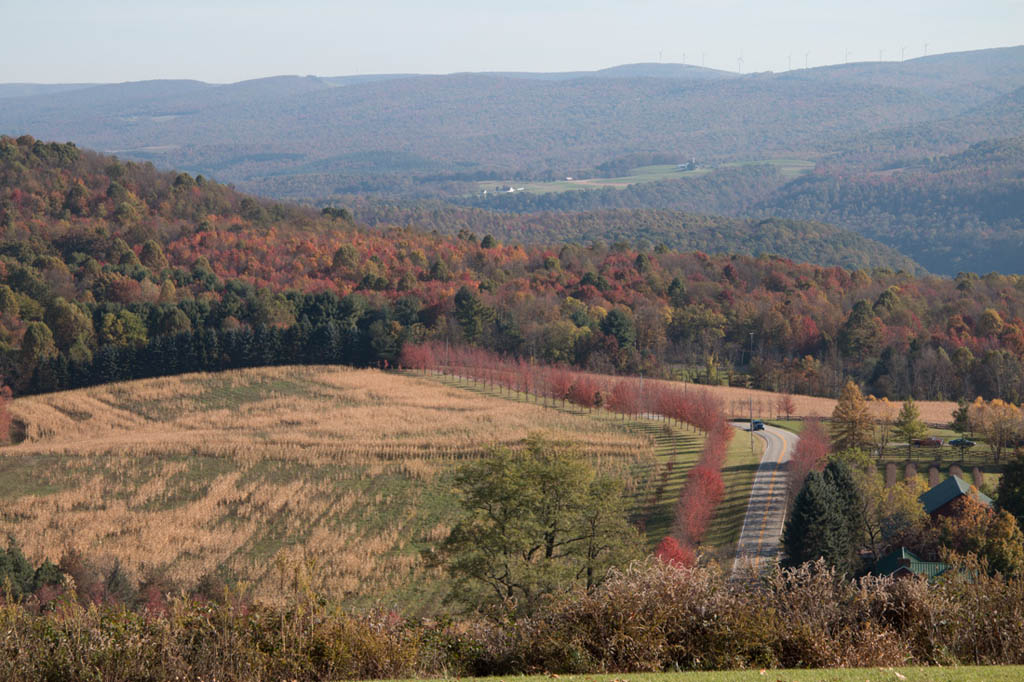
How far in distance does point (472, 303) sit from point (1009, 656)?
67.3 meters

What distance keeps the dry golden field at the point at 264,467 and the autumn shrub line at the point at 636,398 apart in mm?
3150

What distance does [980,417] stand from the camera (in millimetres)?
47281

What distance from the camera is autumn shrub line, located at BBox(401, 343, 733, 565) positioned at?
3506cm

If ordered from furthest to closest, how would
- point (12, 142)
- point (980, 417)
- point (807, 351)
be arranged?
point (12, 142), point (807, 351), point (980, 417)

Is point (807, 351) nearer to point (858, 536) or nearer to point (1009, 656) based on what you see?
point (858, 536)

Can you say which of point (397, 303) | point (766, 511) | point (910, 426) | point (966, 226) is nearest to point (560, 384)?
point (397, 303)

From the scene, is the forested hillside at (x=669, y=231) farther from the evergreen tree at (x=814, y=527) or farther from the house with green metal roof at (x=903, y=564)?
the house with green metal roof at (x=903, y=564)

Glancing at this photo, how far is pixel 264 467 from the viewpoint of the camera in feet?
150

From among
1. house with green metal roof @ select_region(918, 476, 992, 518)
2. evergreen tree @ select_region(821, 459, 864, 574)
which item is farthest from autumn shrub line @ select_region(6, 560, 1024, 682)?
house with green metal roof @ select_region(918, 476, 992, 518)

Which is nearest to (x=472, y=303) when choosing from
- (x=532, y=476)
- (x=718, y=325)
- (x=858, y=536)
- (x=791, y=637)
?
(x=718, y=325)

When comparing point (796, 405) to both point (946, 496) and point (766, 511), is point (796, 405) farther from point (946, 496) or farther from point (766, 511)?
point (946, 496)

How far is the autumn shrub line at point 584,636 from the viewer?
11578mm

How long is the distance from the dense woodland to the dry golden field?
6.15 meters

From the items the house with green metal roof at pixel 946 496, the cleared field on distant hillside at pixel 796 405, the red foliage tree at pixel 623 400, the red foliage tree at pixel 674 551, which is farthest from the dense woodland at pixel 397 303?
the red foliage tree at pixel 674 551
